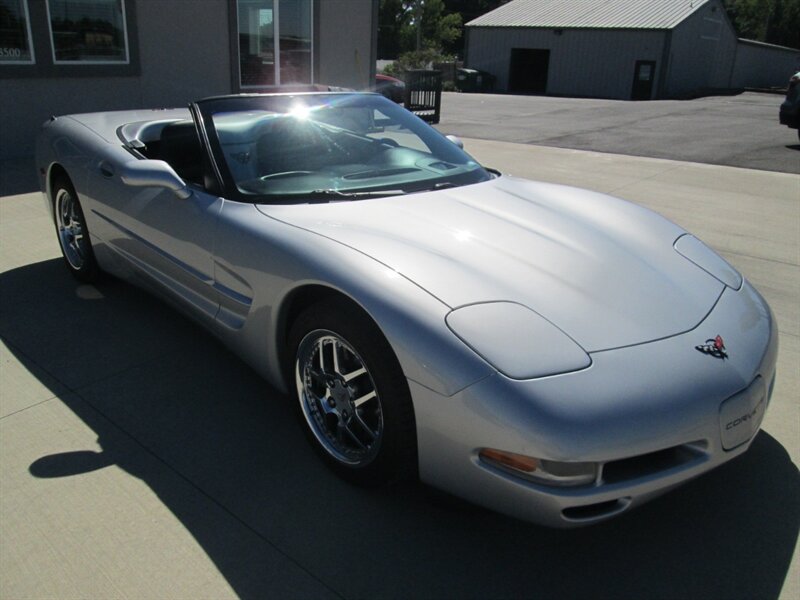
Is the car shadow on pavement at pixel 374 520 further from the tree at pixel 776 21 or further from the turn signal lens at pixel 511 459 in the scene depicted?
the tree at pixel 776 21

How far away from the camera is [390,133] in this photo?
12.5 feet

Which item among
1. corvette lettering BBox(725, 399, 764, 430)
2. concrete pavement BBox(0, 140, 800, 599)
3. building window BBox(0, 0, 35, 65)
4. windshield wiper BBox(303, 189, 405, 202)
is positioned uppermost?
building window BBox(0, 0, 35, 65)

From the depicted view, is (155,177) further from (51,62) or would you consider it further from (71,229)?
(51,62)

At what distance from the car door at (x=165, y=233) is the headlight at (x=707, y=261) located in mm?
2007

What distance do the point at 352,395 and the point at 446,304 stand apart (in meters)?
0.54

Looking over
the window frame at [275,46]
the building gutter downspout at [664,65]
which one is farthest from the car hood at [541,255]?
the building gutter downspout at [664,65]

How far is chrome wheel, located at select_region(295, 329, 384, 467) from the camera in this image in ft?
7.98

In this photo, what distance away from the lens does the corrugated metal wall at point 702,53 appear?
115 feet

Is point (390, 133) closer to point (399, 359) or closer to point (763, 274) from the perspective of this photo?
A: point (399, 359)

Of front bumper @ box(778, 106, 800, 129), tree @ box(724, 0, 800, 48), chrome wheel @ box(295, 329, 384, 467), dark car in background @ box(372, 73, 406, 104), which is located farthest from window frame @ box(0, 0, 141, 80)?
tree @ box(724, 0, 800, 48)

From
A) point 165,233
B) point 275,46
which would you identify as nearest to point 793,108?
point 275,46

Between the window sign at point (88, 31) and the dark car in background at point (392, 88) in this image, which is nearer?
the window sign at point (88, 31)

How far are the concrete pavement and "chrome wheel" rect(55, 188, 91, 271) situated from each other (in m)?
0.86

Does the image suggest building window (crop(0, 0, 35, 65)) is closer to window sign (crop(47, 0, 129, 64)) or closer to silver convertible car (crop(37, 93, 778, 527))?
window sign (crop(47, 0, 129, 64))
